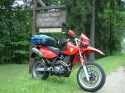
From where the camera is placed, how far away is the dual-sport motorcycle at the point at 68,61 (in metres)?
5.92

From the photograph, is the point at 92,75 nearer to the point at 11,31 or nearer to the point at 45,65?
the point at 45,65

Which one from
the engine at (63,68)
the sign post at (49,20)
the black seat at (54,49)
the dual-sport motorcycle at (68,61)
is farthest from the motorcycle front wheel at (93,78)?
the sign post at (49,20)

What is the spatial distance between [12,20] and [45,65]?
20035 millimetres

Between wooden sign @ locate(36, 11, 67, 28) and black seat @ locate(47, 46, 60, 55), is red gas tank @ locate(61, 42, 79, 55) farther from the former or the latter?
wooden sign @ locate(36, 11, 67, 28)

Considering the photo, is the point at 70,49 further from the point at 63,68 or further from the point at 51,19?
the point at 51,19

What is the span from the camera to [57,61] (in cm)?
657

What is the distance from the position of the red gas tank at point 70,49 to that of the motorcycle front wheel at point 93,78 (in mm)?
414

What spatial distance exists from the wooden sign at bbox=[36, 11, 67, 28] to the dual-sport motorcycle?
67.1 inches

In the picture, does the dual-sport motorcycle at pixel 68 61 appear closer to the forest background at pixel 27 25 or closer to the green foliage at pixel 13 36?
the forest background at pixel 27 25

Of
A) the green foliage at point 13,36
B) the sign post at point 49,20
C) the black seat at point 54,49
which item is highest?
the sign post at point 49,20

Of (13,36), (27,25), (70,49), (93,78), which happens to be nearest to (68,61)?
(70,49)

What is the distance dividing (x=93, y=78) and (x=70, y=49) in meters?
0.85

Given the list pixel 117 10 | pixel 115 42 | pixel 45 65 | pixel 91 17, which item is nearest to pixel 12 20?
pixel 91 17

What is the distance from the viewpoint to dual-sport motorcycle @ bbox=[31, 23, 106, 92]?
592 centimetres
